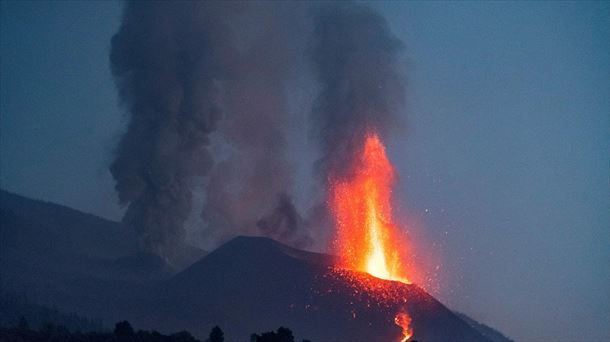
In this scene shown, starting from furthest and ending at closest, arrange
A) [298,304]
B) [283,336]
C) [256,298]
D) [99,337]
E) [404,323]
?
[256,298] → [298,304] → [404,323] → [283,336] → [99,337]

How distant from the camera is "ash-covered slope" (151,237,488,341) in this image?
12138cm

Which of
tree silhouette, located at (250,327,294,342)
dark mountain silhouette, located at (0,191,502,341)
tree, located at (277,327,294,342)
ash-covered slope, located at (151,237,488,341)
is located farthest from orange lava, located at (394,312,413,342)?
tree silhouette, located at (250,327,294,342)

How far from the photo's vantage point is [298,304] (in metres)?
128

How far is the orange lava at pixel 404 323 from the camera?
118 meters

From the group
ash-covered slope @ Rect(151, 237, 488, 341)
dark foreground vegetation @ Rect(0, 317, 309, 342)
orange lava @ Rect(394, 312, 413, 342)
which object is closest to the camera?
dark foreground vegetation @ Rect(0, 317, 309, 342)

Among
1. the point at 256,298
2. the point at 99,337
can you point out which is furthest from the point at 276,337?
the point at 256,298

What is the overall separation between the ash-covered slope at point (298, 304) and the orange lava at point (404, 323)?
0.69 metres

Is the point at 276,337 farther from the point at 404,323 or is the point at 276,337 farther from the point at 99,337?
the point at 404,323

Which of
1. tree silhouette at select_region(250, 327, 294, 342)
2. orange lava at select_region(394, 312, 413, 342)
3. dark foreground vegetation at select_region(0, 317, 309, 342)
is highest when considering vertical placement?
orange lava at select_region(394, 312, 413, 342)

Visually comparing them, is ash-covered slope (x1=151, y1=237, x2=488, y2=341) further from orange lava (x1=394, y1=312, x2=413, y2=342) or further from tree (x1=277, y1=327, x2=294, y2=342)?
tree (x1=277, y1=327, x2=294, y2=342)

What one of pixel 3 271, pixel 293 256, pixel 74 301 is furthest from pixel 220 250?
pixel 3 271

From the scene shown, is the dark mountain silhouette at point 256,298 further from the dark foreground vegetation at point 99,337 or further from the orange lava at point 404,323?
the dark foreground vegetation at point 99,337

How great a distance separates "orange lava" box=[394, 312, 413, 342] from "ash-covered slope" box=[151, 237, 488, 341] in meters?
0.69

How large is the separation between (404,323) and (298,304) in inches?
602
